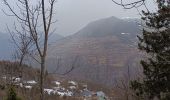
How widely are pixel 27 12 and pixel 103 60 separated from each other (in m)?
171

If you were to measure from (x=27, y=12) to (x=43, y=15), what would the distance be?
1.83ft

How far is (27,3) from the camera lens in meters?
8.82

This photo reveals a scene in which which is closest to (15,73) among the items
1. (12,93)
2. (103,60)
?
(12,93)

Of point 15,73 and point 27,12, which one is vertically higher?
point 27,12

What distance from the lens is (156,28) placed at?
25375 millimetres

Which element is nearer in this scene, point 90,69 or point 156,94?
point 156,94

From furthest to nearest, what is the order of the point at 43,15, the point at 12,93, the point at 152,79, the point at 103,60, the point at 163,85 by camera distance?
the point at 103,60 < the point at 152,79 < the point at 163,85 < the point at 12,93 < the point at 43,15

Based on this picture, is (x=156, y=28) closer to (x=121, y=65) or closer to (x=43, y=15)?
(x=43, y=15)

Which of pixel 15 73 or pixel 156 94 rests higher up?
pixel 15 73

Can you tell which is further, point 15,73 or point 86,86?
point 86,86

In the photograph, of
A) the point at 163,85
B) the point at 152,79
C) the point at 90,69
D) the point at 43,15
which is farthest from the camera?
the point at 90,69

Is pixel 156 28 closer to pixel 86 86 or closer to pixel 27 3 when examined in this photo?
pixel 27 3

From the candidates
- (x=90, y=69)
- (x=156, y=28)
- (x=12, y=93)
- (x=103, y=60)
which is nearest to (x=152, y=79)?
(x=156, y=28)

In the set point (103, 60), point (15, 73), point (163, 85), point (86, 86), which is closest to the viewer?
point (15, 73)
